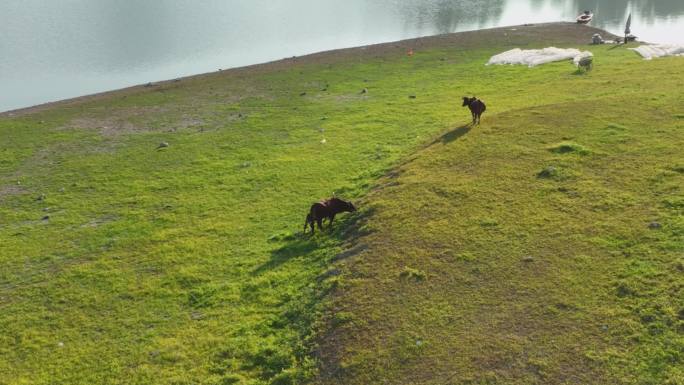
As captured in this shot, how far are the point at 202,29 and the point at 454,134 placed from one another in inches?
2526

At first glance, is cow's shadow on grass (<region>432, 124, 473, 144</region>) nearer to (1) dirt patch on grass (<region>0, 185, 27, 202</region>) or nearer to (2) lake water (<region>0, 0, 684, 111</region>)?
(1) dirt patch on grass (<region>0, 185, 27, 202</region>)

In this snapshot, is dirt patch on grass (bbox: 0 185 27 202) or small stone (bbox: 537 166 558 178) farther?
dirt patch on grass (bbox: 0 185 27 202)

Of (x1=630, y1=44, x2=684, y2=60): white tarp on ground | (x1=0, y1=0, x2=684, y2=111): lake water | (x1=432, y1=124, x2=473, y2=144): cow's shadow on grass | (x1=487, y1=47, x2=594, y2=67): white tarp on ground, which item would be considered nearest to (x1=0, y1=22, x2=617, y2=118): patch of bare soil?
(x1=487, y1=47, x2=594, y2=67): white tarp on ground

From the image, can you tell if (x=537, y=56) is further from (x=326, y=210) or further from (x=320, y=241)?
(x=320, y=241)

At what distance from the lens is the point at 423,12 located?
281 feet

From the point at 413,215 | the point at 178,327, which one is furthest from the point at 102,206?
the point at 413,215

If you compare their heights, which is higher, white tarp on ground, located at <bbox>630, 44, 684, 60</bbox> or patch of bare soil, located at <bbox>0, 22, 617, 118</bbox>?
patch of bare soil, located at <bbox>0, 22, 617, 118</bbox>

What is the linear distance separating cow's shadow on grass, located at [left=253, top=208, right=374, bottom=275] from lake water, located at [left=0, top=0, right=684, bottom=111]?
41717mm

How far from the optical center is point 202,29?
75562 mm

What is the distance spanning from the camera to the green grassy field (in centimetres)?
983

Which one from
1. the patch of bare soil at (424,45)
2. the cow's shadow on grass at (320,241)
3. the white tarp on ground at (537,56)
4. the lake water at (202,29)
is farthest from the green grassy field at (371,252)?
the lake water at (202,29)

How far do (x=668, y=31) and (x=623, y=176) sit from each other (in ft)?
190

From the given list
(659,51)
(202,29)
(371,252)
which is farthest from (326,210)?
(202,29)

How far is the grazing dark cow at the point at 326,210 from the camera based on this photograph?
14867 mm
